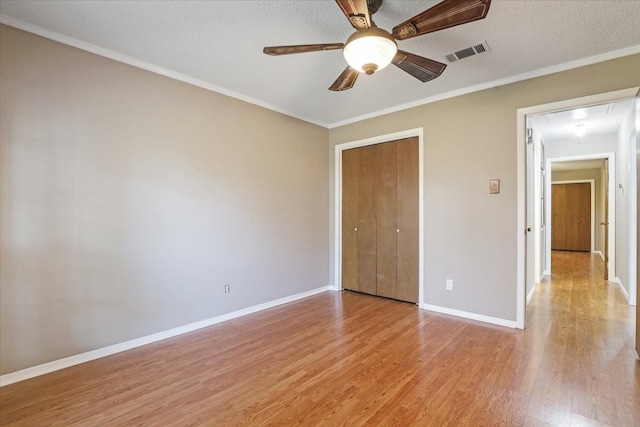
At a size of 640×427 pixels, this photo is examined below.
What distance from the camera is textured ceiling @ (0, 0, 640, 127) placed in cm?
204

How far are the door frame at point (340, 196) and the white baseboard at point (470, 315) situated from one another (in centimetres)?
14

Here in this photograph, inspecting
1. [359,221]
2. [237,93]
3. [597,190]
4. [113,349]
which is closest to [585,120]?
[359,221]

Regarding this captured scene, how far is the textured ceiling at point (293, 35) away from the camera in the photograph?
6.71ft

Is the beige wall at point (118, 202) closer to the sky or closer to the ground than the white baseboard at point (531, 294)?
closer to the sky

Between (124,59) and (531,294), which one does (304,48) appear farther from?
(531,294)

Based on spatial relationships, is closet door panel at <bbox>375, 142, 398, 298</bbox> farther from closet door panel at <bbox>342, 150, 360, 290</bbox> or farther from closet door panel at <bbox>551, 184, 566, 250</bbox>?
closet door panel at <bbox>551, 184, 566, 250</bbox>

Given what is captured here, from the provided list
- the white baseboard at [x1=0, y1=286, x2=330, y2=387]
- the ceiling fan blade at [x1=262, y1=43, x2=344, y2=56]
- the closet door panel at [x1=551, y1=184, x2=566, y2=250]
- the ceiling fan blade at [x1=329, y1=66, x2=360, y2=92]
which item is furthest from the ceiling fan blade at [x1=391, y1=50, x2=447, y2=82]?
the closet door panel at [x1=551, y1=184, x2=566, y2=250]

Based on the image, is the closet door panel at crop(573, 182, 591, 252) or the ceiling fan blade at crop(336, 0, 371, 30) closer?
the ceiling fan blade at crop(336, 0, 371, 30)

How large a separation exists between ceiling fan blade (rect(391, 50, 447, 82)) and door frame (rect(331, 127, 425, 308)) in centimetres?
167

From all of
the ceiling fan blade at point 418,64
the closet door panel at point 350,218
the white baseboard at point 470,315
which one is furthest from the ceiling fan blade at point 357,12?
the white baseboard at point 470,315

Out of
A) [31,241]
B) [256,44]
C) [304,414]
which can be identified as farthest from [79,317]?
[256,44]

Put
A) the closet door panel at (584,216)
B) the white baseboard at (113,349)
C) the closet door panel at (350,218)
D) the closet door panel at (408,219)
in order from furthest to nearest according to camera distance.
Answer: the closet door panel at (584,216) → the closet door panel at (350,218) → the closet door panel at (408,219) → the white baseboard at (113,349)

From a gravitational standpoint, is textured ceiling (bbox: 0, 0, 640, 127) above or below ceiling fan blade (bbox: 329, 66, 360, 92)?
above

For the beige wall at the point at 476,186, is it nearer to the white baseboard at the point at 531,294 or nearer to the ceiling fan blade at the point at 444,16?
the white baseboard at the point at 531,294
